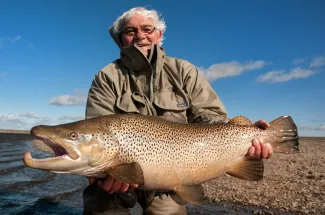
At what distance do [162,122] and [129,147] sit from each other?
558mm

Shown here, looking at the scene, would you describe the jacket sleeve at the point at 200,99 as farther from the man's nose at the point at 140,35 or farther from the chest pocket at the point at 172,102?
the man's nose at the point at 140,35

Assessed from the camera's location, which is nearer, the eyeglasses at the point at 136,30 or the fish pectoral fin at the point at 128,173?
the fish pectoral fin at the point at 128,173

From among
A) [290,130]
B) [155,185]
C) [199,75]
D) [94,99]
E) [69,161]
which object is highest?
[199,75]

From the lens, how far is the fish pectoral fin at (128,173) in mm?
3266

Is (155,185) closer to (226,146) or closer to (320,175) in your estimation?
(226,146)

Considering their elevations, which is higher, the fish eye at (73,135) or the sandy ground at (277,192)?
the fish eye at (73,135)

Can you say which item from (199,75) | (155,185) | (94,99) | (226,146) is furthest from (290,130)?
(94,99)

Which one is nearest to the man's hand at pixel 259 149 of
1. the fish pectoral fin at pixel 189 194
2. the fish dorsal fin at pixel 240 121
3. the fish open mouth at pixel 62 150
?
the fish dorsal fin at pixel 240 121

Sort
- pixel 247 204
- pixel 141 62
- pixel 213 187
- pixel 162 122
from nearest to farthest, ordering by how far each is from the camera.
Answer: pixel 162 122, pixel 141 62, pixel 247 204, pixel 213 187

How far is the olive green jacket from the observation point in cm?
445

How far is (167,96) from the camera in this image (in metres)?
4.52

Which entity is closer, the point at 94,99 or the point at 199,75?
the point at 94,99

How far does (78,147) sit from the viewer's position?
127 inches

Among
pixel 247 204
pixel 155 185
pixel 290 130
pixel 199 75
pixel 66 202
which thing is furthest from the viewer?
pixel 66 202
